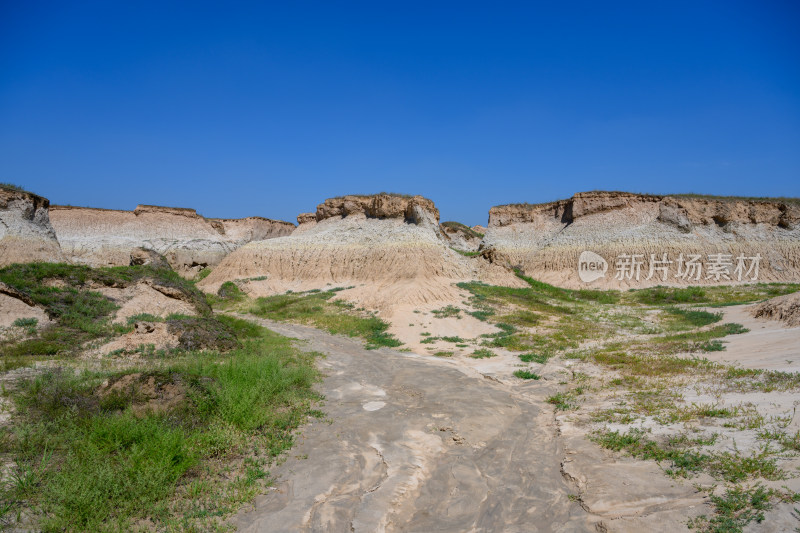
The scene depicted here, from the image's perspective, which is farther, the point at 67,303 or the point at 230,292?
the point at 230,292

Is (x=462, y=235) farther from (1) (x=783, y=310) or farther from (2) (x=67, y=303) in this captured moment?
(2) (x=67, y=303)

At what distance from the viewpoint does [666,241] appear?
36469mm

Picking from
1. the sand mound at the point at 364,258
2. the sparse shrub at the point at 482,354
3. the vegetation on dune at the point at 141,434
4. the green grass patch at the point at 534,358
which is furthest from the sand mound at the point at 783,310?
the vegetation on dune at the point at 141,434

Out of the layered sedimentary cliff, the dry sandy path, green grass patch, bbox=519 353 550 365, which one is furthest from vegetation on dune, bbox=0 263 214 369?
the layered sedimentary cliff

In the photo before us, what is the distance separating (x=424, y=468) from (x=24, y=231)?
103 ft

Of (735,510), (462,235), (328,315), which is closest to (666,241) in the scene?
(462,235)

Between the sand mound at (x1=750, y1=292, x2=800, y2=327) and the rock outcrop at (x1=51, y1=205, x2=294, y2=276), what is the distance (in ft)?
133

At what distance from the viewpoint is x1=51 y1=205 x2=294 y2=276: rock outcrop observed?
37.5 meters

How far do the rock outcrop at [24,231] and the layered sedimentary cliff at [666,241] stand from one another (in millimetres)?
30900

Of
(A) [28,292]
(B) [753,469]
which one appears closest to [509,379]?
(B) [753,469]

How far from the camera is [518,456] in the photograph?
5754 millimetres

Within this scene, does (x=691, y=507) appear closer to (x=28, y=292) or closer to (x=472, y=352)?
(x=472, y=352)

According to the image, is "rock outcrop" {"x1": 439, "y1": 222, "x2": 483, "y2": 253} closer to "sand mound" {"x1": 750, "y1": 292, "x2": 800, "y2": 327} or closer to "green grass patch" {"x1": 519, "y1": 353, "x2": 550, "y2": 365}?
"sand mound" {"x1": 750, "y1": 292, "x2": 800, "y2": 327}

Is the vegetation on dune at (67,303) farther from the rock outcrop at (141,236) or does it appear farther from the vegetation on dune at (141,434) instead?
the rock outcrop at (141,236)
